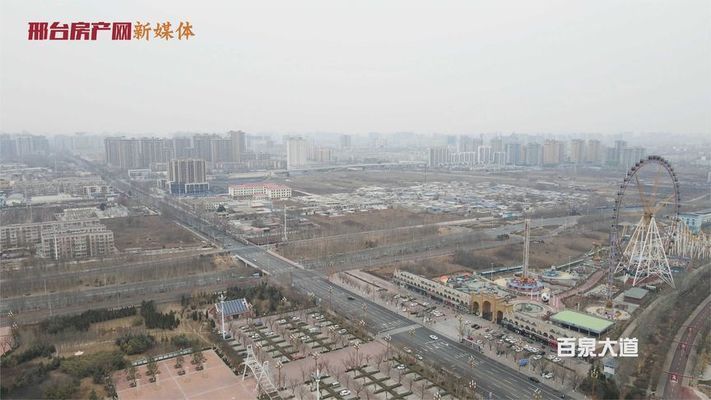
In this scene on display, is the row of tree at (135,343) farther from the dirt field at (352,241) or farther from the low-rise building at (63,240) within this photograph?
the low-rise building at (63,240)

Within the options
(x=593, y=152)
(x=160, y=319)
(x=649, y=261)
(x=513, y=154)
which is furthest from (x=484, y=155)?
(x=160, y=319)

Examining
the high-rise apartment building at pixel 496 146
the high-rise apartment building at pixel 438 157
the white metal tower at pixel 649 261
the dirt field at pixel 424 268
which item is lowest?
the dirt field at pixel 424 268

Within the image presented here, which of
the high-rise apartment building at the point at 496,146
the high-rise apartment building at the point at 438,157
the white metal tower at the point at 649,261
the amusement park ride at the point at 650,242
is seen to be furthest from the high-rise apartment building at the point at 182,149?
the white metal tower at the point at 649,261

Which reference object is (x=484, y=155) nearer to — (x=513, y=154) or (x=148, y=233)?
(x=513, y=154)

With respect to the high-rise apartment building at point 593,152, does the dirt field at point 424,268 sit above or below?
below

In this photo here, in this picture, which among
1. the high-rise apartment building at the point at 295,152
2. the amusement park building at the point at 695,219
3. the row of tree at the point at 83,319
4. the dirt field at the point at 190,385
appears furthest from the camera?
the high-rise apartment building at the point at 295,152

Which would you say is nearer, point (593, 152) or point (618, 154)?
point (618, 154)
